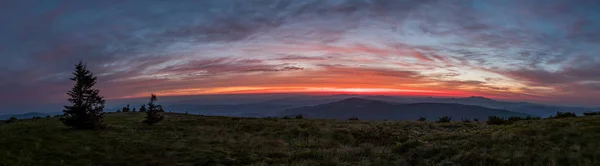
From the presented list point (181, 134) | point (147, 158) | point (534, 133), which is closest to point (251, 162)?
point (147, 158)

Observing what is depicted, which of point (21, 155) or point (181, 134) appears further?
point (181, 134)

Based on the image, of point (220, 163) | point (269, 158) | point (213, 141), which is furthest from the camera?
point (213, 141)

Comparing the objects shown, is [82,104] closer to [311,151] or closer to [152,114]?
[152,114]

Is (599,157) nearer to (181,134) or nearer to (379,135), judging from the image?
(379,135)

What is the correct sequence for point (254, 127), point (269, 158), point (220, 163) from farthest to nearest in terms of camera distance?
point (254, 127) < point (269, 158) < point (220, 163)

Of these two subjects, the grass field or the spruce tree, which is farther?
the spruce tree

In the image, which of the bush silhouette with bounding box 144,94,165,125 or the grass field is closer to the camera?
the grass field

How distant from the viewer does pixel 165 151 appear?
62.8 ft

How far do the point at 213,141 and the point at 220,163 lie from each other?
790 cm

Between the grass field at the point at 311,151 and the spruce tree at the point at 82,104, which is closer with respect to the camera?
the grass field at the point at 311,151

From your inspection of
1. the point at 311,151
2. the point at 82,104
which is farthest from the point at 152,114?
the point at 311,151

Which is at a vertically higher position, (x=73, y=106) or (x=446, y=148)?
(x=73, y=106)

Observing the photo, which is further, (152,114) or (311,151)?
(152,114)

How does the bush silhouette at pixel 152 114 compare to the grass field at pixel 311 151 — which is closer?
the grass field at pixel 311 151
